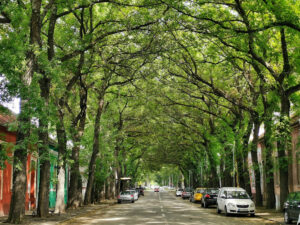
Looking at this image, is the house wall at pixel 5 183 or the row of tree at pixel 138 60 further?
the house wall at pixel 5 183

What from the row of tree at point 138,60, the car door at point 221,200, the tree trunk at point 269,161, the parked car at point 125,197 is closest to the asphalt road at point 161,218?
the car door at point 221,200

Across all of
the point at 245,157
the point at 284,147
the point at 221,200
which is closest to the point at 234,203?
the point at 221,200

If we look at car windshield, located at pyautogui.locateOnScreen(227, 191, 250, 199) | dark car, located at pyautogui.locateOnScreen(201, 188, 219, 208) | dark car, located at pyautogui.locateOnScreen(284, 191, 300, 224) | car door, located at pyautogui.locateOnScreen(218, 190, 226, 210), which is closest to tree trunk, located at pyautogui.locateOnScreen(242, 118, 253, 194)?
dark car, located at pyautogui.locateOnScreen(201, 188, 219, 208)

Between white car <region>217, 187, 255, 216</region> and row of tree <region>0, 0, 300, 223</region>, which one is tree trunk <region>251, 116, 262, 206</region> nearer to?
row of tree <region>0, 0, 300, 223</region>

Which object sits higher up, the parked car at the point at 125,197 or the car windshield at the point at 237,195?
the car windshield at the point at 237,195

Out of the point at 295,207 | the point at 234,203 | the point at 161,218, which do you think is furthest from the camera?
the point at 234,203

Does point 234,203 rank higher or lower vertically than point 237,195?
lower

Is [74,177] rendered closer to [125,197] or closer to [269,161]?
[269,161]

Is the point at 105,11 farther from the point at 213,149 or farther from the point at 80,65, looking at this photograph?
the point at 213,149

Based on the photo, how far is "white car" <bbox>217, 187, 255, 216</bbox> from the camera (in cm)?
2161

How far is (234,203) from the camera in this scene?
21.8 m

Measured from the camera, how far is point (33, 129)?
14477 mm

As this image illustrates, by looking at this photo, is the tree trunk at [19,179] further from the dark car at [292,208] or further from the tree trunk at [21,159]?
the dark car at [292,208]

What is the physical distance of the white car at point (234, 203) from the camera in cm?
2161
